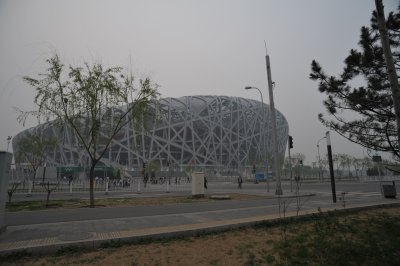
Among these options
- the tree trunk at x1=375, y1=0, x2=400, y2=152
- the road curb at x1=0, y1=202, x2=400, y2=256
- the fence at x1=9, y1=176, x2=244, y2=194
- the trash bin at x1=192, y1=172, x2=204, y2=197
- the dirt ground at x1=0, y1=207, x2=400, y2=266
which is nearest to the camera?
the dirt ground at x1=0, y1=207, x2=400, y2=266

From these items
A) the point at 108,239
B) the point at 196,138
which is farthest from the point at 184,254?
the point at 196,138

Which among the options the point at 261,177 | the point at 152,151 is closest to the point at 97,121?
the point at 261,177

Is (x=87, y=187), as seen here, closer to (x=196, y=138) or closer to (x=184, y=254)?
(x=184, y=254)

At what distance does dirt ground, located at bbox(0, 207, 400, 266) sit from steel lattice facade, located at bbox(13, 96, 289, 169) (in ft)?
253

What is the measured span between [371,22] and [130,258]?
9.55 meters

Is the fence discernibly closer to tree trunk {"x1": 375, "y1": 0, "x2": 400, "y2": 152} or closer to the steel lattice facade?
tree trunk {"x1": 375, "y1": 0, "x2": 400, "y2": 152}

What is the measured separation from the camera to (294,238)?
662 cm

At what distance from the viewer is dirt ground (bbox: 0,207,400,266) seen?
5012 millimetres

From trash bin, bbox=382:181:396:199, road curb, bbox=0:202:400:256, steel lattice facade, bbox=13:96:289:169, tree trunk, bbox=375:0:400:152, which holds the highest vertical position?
steel lattice facade, bbox=13:96:289:169

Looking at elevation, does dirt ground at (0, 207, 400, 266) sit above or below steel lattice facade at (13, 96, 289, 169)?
below

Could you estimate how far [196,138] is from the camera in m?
93.8

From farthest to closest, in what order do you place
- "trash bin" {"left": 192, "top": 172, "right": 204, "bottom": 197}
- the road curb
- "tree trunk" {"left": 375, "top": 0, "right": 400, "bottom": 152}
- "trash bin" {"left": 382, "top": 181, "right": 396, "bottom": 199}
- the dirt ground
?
"trash bin" {"left": 192, "top": 172, "right": 204, "bottom": 197}
"trash bin" {"left": 382, "top": 181, "right": 396, "bottom": 199}
the road curb
"tree trunk" {"left": 375, "top": 0, "right": 400, "bottom": 152}
the dirt ground

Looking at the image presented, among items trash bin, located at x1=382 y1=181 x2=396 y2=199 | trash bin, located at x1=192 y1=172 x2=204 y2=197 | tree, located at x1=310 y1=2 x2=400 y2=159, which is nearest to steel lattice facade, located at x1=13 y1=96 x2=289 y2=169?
trash bin, located at x1=192 y1=172 x2=204 y2=197

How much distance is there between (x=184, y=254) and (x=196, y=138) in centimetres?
8828
